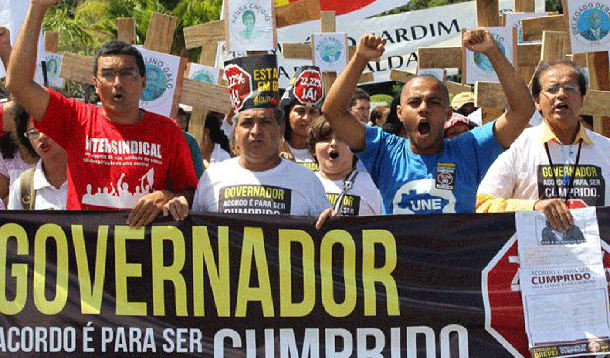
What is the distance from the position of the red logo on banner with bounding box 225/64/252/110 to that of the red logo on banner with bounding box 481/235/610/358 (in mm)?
1354

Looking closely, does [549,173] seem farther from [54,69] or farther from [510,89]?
[54,69]

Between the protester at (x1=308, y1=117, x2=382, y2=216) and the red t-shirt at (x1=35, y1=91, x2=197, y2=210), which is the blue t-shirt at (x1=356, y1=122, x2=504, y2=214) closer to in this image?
the protester at (x1=308, y1=117, x2=382, y2=216)

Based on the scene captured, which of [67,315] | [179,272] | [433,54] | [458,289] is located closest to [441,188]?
[458,289]

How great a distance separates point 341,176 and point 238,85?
100 centimetres

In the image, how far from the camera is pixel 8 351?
15.0 ft

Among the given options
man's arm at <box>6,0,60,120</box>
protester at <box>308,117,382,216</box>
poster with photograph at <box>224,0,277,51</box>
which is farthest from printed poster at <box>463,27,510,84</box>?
man's arm at <box>6,0,60,120</box>

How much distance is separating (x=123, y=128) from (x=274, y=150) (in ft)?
2.16

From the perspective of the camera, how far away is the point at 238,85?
17.0 feet

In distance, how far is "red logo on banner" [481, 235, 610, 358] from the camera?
15.2 ft

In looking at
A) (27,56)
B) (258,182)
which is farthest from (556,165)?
(27,56)

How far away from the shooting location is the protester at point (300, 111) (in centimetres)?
703

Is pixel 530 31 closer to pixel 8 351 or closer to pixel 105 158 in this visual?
pixel 105 158

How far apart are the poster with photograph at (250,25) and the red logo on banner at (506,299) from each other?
369 centimetres

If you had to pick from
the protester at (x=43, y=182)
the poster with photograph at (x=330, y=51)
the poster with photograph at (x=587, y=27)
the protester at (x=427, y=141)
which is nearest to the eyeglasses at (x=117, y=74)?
the protester at (x=43, y=182)
